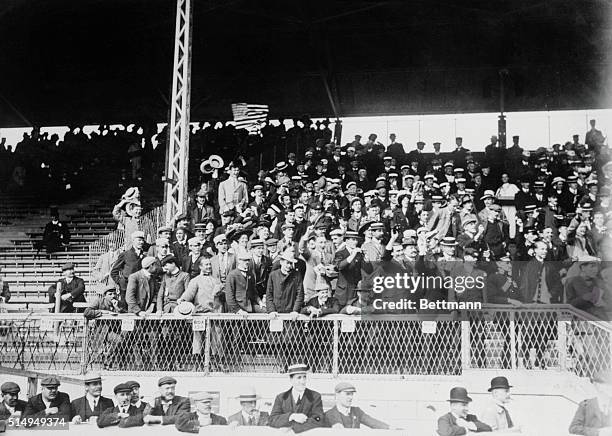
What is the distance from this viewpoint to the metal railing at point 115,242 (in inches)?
403

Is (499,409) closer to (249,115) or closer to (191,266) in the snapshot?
(191,266)

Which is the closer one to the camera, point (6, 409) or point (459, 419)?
point (459, 419)

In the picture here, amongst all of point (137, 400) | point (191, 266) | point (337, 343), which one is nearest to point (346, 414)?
point (337, 343)

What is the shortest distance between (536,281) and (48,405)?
5.32 metres

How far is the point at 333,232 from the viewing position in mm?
8516

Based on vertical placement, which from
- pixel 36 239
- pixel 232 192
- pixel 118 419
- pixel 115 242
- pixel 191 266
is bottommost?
pixel 118 419

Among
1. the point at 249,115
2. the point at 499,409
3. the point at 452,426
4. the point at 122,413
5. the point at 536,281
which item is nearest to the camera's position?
the point at 452,426

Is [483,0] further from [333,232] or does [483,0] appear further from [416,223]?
[333,232]

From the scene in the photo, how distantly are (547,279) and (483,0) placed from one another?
740cm

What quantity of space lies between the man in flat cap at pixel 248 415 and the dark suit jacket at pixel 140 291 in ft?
5.85

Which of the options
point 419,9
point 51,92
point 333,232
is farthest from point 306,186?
point 51,92

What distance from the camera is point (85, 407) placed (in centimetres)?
727

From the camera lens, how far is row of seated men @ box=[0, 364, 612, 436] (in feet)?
22.2

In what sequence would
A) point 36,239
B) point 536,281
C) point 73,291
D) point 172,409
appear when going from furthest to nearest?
point 36,239
point 73,291
point 536,281
point 172,409
